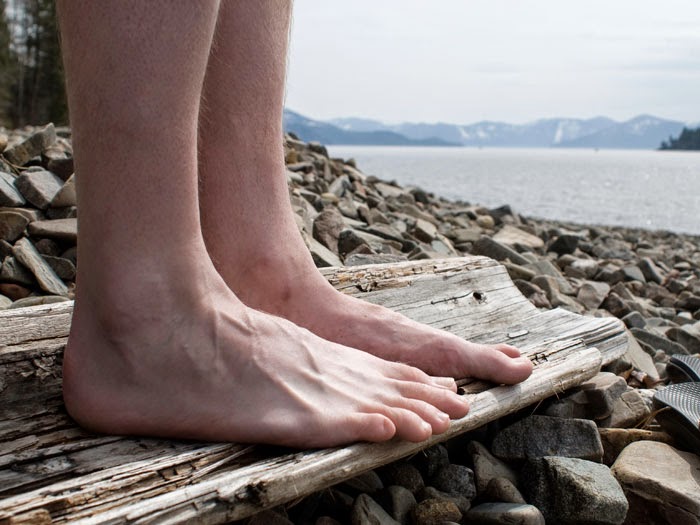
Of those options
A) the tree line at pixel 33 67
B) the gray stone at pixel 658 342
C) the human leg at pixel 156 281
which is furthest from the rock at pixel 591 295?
the tree line at pixel 33 67

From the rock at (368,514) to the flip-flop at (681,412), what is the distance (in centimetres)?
87

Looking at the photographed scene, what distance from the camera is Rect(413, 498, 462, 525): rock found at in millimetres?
1416

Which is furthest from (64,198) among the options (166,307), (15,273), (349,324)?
(166,307)

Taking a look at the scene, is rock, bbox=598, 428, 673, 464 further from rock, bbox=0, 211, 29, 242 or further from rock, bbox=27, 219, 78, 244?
rock, bbox=0, 211, 29, 242

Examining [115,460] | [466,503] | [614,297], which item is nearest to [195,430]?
[115,460]

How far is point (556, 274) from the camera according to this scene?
16.8ft

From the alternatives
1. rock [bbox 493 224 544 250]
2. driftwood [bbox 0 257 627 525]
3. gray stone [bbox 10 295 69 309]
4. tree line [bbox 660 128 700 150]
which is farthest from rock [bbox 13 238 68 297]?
tree line [bbox 660 128 700 150]

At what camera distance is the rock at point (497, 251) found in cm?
473

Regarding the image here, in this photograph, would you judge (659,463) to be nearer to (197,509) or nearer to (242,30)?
(197,509)

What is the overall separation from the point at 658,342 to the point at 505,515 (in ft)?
8.03

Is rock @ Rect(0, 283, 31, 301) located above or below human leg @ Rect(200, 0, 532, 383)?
below

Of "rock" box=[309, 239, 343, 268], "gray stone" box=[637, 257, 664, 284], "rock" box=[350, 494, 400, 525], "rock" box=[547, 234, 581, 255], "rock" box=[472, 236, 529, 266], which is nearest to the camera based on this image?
"rock" box=[350, 494, 400, 525]

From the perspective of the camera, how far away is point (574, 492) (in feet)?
4.92

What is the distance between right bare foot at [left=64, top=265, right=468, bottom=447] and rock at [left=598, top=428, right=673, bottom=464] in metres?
0.83
